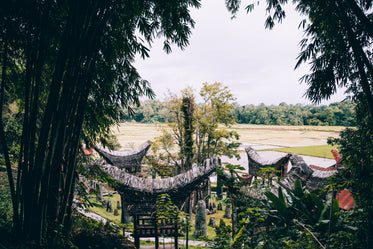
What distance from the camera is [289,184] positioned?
17.6 ft

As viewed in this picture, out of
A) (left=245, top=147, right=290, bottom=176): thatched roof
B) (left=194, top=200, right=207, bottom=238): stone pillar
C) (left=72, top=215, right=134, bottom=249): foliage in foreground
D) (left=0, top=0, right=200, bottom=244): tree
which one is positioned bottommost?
(left=194, top=200, right=207, bottom=238): stone pillar

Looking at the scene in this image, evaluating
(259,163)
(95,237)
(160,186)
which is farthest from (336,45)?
(259,163)

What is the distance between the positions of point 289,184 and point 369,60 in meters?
4.13

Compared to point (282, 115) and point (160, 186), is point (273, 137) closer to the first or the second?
point (282, 115)

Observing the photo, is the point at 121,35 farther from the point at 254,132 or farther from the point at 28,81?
the point at 254,132

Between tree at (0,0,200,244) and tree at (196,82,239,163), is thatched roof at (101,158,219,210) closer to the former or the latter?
tree at (0,0,200,244)

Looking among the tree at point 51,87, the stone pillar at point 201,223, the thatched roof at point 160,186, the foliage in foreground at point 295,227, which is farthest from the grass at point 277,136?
the tree at point 51,87

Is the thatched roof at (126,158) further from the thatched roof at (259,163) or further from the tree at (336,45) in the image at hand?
the tree at (336,45)

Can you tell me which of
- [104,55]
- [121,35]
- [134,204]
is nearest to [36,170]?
[104,55]

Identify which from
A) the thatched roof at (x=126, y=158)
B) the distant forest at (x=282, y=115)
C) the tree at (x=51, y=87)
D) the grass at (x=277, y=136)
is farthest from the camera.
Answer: the grass at (x=277, y=136)

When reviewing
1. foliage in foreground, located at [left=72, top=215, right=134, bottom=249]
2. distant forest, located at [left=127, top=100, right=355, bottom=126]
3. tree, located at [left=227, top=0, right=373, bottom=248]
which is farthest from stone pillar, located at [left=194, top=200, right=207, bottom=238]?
distant forest, located at [left=127, top=100, right=355, bottom=126]

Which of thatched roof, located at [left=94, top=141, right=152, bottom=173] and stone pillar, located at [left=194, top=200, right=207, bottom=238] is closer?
stone pillar, located at [left=194, top=200, right=207, bottom=238]

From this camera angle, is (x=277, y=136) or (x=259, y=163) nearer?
(x=259, y=163)

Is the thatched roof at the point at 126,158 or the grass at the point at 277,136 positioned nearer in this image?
the thatched roof at the point at 126,158
